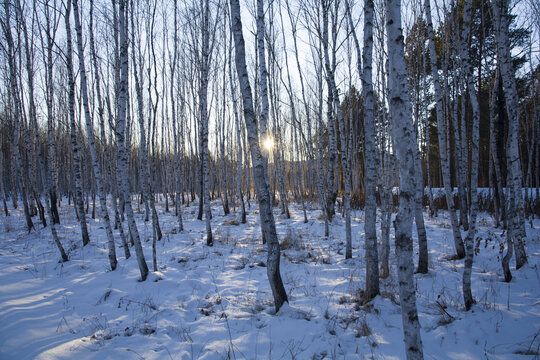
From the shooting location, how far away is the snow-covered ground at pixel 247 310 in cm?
268

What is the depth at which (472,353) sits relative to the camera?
2490 mm

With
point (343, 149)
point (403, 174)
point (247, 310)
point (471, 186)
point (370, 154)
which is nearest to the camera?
point (403, 174)

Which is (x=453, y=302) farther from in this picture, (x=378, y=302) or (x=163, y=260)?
(x=163, y=260)

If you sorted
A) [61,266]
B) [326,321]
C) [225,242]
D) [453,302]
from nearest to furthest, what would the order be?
[326,321], [453,302], [61,266], [225,242]

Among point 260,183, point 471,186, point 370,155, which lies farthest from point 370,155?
point 260,183

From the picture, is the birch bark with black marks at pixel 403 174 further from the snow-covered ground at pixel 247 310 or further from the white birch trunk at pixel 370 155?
the white birch trunk at pixel 370 155

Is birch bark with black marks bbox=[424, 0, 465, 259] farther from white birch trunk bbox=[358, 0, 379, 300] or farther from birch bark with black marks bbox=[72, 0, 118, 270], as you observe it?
birch bark with black marks bbox=[72, 0, 118, 270]

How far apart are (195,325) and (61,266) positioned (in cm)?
454

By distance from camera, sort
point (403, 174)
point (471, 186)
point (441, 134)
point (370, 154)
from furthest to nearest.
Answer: point (441, 134) < point (370, 154) < point (471, 186) < point (403, 174)

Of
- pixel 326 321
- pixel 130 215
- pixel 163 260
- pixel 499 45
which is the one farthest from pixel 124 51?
pixel 499 45

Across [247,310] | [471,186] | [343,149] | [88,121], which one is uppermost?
[88,121]

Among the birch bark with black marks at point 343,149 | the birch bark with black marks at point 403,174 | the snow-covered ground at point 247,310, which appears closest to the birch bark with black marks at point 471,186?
the snow-covered ground at point 247,310

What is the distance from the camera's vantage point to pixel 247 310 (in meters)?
3.62

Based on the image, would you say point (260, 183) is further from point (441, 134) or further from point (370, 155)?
point (441, 134)
